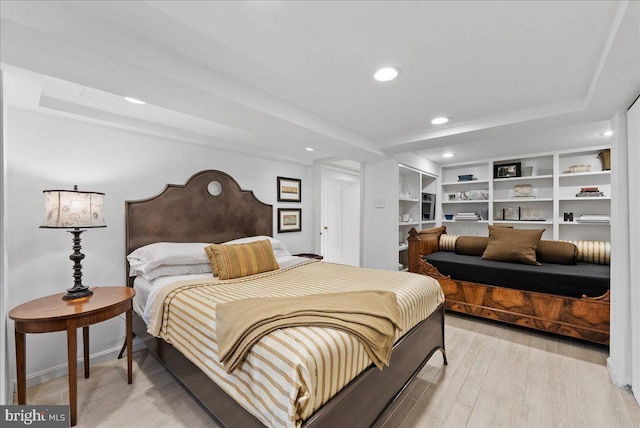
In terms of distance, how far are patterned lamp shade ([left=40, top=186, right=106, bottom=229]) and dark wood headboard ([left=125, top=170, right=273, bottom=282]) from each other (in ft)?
1.98

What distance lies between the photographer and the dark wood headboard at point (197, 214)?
2.64m

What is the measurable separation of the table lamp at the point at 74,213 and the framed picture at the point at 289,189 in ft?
7.42

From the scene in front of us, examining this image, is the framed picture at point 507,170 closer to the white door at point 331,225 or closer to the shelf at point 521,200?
the shelf at point 521,200

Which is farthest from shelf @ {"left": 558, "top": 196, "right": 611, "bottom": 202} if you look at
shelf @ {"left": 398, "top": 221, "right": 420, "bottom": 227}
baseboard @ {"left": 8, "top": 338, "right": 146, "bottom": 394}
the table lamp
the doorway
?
baseboard @ {"left": 8, "top": 338, "right": 146, "bottom": 394}

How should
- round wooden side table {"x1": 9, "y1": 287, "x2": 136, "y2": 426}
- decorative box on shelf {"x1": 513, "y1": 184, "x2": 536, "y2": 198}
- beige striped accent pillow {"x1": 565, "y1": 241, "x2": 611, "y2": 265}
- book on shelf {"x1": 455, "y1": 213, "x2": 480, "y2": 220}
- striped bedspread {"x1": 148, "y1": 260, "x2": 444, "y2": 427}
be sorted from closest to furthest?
striped bedspread {"x1": 148, "y1": 260, "x2": 444, "y2": 427} < round wooden side table {"x1": 9, "y1": 287, "x2": 136, "y2": 426} < beige striped accent pillow {"x1": 565, "y1": 241, "x2": 611, "y2": 265} < decorative box on shelf {"x1": 513, "y1": 184, "x2": 536, "y2": 198} < book on shelf {"x1": 455, "y1": 213, "x2": 480, "y2": 220}

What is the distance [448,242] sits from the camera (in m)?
4.06

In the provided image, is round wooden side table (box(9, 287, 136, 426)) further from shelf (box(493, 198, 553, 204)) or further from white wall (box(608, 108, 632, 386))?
shelf (box(493, 198, 553, 204))

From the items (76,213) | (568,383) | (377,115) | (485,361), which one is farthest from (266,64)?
(568,383)

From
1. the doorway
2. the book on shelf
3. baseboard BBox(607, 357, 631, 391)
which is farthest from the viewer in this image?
the doorway

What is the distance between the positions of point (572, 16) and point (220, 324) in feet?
7.42

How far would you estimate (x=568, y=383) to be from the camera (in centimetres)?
203

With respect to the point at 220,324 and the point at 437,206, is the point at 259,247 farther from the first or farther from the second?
the point at 437,206

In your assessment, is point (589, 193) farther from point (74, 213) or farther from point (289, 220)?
point (74, 213)

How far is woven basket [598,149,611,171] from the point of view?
3.68m
